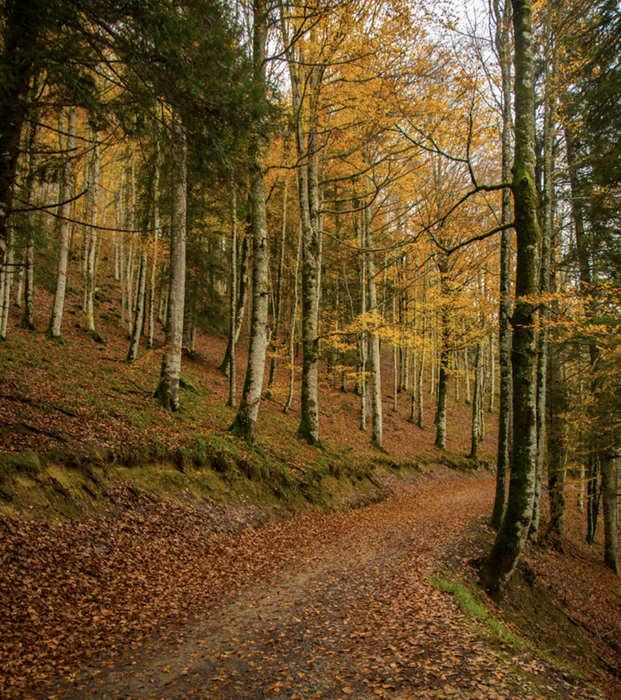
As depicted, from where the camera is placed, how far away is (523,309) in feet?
19.4

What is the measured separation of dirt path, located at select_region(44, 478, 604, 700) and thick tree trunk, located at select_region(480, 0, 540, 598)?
5.94 ft

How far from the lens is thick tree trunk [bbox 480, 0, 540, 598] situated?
602 centimetres

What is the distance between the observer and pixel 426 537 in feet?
28.1

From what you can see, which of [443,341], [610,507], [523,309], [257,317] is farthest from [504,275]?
[443,341]

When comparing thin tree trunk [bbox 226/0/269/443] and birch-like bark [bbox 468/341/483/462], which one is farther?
birch-like bark [bbox 468/341/483/462]

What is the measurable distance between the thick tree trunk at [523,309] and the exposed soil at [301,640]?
182 centimetres

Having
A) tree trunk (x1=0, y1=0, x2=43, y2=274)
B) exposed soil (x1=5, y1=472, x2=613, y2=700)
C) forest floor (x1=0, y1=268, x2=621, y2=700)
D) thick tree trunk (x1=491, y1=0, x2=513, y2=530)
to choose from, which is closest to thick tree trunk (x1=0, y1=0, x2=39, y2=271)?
tree trunk (x1=0, y1=0, x2=43, y2=274)

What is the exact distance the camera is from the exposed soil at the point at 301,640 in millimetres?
3188

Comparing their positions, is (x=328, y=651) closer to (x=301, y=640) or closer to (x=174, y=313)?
(x=301, y=640)

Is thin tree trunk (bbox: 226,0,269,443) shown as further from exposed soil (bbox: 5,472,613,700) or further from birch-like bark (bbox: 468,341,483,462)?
birch-like bark (bbox: 468,341,483,462)

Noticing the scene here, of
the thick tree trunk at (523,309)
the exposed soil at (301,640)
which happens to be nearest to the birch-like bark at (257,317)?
the exposed soil at (301,640)

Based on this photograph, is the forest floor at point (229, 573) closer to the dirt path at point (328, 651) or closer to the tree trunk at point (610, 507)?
the dirt path at point (328, 651)

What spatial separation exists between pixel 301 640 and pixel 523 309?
5259mm

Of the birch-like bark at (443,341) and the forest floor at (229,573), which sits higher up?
the birch-like bark at (443,341)
